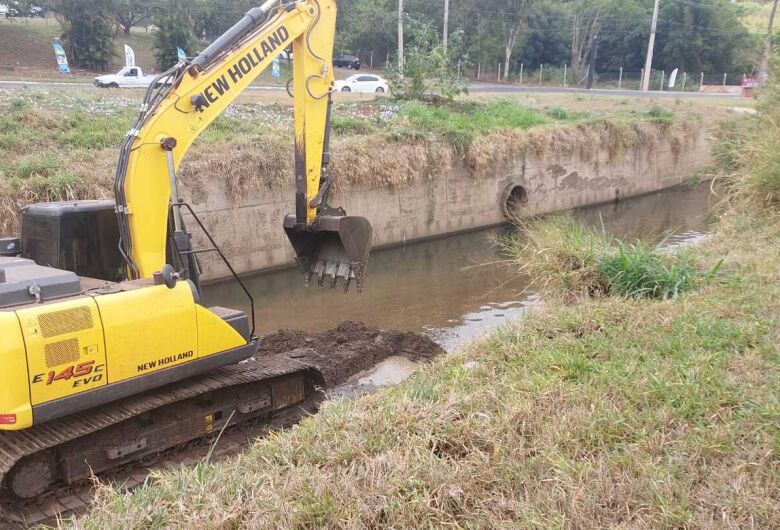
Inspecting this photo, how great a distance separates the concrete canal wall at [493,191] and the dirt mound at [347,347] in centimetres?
384

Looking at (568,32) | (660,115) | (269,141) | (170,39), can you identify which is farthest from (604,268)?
(568,32)

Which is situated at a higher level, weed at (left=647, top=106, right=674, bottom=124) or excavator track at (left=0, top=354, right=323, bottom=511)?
weed at (left=647, top=106, right=674, bottom=124)

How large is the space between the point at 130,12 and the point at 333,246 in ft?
121

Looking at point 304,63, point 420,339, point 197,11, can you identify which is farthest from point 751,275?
point 197,11

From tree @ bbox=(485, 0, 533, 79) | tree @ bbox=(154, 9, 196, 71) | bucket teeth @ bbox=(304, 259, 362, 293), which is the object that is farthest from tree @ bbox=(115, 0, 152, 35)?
bucket teeth @ bbox=(304, 259, 362, 293)

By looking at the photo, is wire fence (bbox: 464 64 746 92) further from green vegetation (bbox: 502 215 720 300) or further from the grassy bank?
green vegetation (bbox: 502 215 720 300)

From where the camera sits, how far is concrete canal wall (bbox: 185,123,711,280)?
12602 millimetres

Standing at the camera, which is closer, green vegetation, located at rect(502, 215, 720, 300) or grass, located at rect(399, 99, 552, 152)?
green vegetation, located at rect(502, 215, 720, 300)

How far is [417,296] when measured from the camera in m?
11.7

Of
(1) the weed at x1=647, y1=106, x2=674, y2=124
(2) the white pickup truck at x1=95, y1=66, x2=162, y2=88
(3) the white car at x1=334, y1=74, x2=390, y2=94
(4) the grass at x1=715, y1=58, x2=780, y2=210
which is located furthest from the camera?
(3) the white car at x1=334, y1=74, x2=390, y2=94

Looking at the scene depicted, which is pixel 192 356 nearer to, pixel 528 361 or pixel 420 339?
pixel 528 361

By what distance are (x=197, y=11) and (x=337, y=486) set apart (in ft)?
128

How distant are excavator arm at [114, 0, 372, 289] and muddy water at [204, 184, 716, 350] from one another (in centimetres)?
202

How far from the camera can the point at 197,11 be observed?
3750 centimetres
